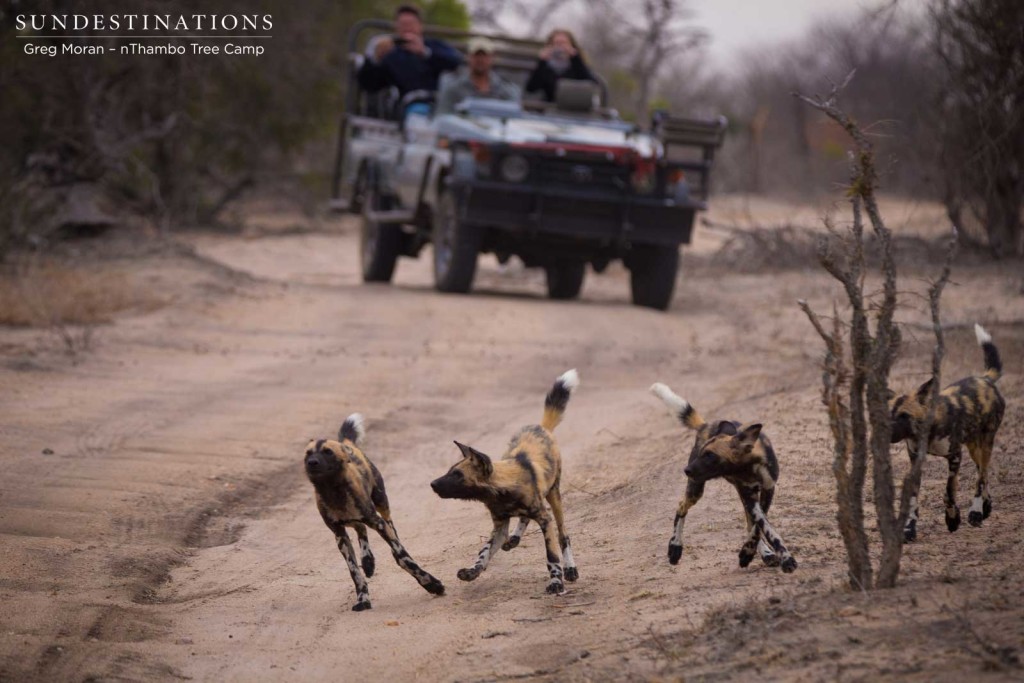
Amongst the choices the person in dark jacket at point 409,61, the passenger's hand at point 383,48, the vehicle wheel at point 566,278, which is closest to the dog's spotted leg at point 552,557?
the vehicle wheel at point 566,278

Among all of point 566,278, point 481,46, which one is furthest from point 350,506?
point 481,46

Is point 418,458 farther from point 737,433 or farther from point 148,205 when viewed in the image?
point 148,205

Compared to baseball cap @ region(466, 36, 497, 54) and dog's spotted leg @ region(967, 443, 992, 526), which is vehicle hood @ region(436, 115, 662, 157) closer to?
baseball cap @ region(466, 36, 497, 54)

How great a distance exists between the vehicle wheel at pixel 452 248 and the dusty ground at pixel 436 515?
2.70 ft

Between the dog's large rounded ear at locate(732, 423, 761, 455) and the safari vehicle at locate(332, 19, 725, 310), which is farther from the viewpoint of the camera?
the safari vehicle at locate(332, 19, 725, 310)

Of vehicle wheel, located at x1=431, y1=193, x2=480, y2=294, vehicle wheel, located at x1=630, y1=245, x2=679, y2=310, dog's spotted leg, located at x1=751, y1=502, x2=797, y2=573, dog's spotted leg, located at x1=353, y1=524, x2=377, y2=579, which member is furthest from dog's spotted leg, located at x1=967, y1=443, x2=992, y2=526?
vehicle wheel, located at x1=630, y1=245, x2=679, y2=310

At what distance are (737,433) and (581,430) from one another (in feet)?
10.7

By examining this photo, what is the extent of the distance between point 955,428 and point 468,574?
6.68ft

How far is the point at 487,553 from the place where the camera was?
562 cm

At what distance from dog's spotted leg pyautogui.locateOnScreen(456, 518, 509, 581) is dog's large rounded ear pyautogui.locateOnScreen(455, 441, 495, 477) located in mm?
338

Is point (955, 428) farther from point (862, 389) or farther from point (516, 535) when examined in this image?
point (516, 535)

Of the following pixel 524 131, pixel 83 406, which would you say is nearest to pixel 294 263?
pixel 524 131

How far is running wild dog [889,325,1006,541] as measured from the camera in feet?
17.9

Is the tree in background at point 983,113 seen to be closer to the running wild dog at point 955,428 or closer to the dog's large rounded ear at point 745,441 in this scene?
the running wild dog at point 955,428
